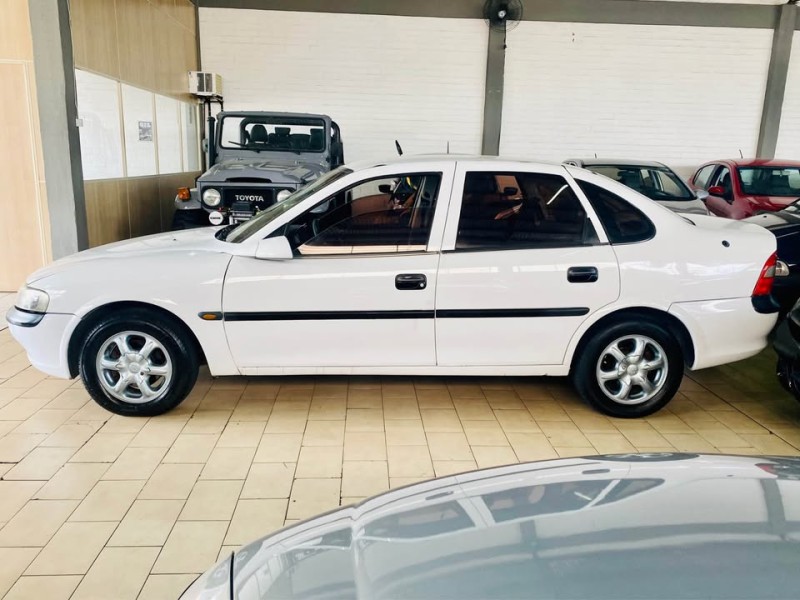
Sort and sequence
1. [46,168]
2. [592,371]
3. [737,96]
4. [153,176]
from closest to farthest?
[592,371] < [46,168] < [153,176] < [737,96]

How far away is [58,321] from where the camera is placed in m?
4.07

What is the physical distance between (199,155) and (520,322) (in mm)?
10308

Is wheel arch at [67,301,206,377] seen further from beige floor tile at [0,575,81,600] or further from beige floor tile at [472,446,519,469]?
beige floor tile at [472,446,519,469]

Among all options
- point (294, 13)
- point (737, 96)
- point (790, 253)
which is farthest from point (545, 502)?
point (737, 96)

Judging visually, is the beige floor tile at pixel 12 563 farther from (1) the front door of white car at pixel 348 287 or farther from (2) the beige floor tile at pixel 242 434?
(1) the front door of white car at pixel 348 287

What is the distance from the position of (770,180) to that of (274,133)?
7.47m

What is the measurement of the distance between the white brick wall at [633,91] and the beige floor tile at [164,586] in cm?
1160

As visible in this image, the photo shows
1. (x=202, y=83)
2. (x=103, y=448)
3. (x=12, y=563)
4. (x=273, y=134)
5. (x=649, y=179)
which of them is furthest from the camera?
(x=202, y=83)

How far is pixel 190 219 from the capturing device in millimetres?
8156

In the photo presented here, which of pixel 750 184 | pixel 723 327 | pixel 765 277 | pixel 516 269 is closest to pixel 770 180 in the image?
pixel 750 184

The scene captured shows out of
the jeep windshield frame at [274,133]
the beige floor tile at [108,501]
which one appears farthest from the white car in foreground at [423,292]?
the jeep windshield frame at [274,133]

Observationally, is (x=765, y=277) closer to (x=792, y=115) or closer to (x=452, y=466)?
(x=452, y=466)

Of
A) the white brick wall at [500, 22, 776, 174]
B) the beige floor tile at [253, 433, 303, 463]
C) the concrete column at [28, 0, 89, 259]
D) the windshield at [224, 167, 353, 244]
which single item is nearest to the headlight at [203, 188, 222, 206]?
the concrete column at [28, 0, 89, 259]

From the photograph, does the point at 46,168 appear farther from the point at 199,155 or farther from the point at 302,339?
the point at 199,155
